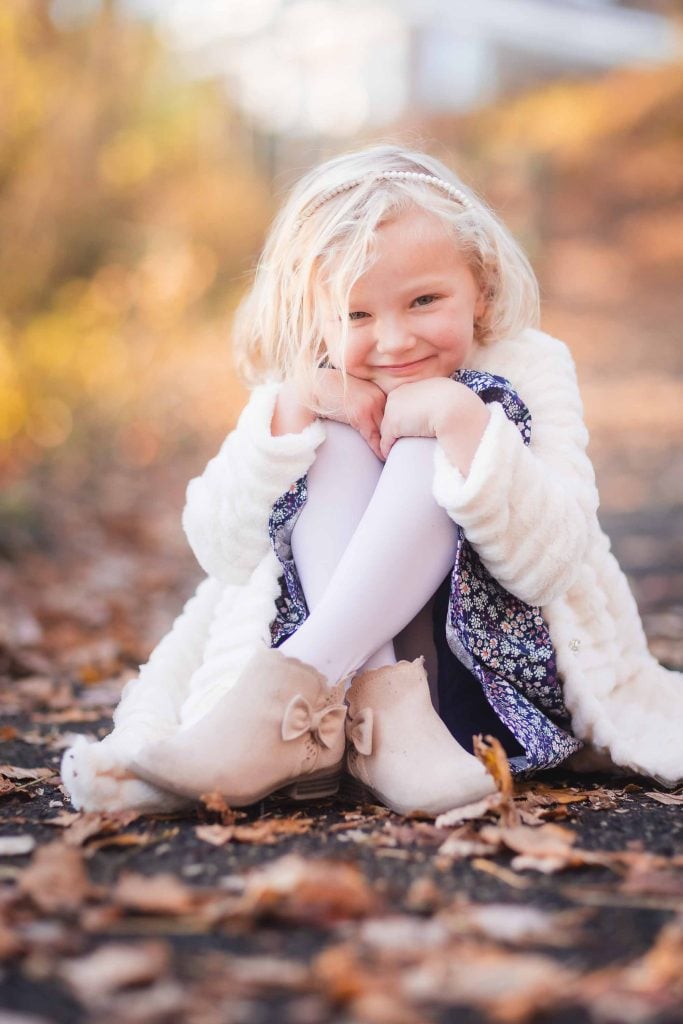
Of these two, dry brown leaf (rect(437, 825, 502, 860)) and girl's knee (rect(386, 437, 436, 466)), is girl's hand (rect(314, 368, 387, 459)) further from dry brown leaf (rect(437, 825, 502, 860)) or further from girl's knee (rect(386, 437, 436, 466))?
dry brown leaf (rect(437, 825, 502, 860))

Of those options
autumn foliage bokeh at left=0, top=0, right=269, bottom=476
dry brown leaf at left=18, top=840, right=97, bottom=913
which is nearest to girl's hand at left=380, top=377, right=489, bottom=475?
dry brown leaf at left=18, top=840, right=97, bottom=913

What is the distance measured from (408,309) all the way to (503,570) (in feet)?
1.63

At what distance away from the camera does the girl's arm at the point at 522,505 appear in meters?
1.88

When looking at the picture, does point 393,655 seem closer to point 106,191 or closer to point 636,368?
point 106,191

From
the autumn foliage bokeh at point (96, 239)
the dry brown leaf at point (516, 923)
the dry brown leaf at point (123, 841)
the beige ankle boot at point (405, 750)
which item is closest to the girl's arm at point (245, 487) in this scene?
the beige ankle boot at point (405, 750)

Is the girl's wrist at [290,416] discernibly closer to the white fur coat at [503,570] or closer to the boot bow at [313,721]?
the white fur coat at [503,570]

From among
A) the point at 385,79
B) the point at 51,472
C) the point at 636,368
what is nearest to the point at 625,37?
the point at 385,79

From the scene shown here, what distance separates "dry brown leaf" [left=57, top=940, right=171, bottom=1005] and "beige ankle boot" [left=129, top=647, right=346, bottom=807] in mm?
472

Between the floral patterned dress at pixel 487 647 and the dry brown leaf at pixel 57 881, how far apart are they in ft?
2.11

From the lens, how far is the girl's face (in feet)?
6.72

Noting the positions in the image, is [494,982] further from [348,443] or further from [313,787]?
[348,443]

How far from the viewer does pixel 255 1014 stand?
1.13 m

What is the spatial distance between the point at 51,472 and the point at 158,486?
3.23ft

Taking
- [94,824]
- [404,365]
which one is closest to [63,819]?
[94,824]
